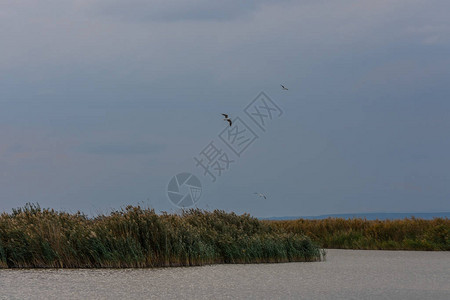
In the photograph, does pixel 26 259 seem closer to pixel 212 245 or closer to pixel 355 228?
pixel 212 245

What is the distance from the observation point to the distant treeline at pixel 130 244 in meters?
12.7

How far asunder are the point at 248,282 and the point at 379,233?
907 centimetres

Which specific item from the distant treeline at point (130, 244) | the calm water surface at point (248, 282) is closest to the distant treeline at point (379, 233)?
the calm water surface at point (248, 282)

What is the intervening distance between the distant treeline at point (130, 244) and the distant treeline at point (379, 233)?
375cm

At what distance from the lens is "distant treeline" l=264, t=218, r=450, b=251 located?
17219mm

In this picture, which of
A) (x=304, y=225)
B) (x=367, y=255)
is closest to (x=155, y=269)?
(x=367, y=255)

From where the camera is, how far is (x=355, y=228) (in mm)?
19234

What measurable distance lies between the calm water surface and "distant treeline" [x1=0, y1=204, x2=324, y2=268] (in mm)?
591

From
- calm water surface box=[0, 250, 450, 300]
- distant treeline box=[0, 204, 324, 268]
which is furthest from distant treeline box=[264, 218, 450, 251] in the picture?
distant treeline box=[0, 204, 324, 268]

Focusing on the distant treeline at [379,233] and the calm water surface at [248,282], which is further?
the distant treeline at [379,233]

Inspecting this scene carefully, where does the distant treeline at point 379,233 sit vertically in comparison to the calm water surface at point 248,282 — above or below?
above

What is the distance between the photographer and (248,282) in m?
10.4

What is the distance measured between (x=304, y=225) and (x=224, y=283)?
9768 millimetres

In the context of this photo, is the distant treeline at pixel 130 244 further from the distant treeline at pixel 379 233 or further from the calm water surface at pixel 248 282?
the distant treeline at pixel 379 233
